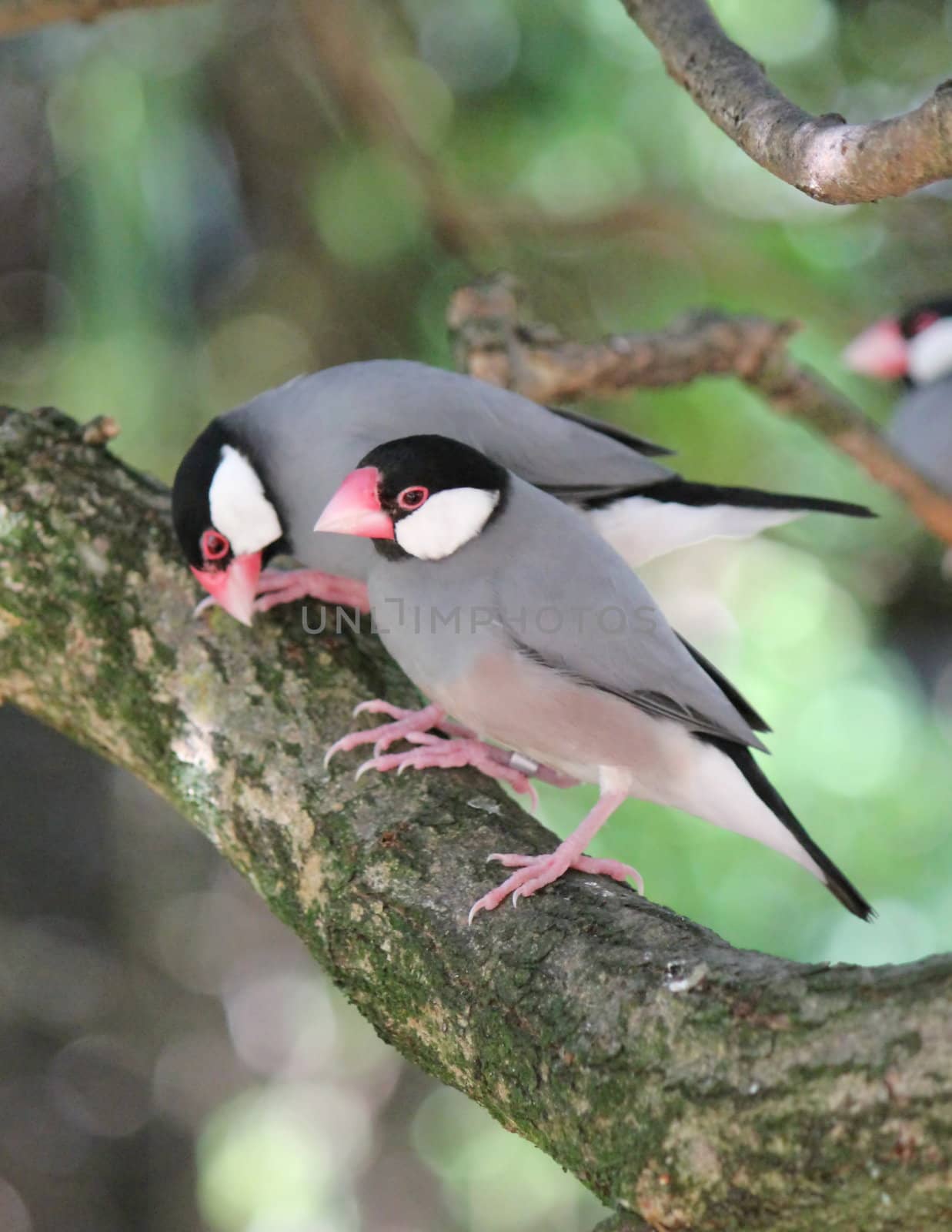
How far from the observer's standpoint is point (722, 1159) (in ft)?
4.11

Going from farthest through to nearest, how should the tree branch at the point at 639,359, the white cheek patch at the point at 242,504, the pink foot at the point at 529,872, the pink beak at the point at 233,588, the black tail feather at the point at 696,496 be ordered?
the tree branch at the point at 639,359, the black tail feather at the point at 696,496, the white cheek patch at the point at 242,504, the pink beak at the point at 233,588, the pink foot at the point at 529,872

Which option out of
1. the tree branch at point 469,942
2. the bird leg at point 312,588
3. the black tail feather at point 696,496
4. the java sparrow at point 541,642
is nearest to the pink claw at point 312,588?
the bird leg at point 312,588

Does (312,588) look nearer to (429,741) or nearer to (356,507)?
(356,507)

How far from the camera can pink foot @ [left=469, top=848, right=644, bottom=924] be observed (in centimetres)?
166

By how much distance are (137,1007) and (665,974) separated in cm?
354

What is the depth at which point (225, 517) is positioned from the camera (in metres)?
2.43

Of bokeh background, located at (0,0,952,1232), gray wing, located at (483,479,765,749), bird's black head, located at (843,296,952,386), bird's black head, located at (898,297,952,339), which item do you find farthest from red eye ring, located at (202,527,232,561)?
bird's black head, located at (898,297,952,339)

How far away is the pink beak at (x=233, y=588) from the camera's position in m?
2.24

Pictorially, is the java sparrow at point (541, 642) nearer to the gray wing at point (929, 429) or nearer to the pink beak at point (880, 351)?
the gray wing at point (929, 429)

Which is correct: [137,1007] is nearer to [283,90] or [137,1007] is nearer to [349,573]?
[349,573]

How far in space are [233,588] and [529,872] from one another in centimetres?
84

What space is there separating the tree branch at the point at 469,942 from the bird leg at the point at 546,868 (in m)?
0.03

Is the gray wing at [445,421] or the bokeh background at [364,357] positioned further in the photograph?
the bokeh background at [364,357]

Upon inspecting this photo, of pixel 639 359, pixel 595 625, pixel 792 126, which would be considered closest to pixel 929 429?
pixel 639 359
